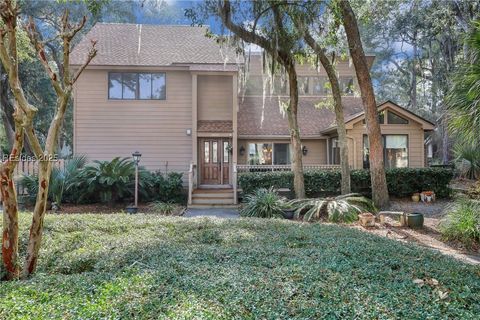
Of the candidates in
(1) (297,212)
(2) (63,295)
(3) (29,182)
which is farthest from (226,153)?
(2) (63,295)

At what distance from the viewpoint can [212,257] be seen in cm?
395

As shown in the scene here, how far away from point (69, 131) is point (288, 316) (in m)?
27.1

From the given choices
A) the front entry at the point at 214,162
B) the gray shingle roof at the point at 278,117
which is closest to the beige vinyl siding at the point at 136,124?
the front entry at the point at 214,162

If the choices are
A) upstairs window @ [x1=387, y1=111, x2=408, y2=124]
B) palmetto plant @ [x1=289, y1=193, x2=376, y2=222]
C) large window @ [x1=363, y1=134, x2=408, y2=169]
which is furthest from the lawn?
upstairs window @ [x1=387, y1=111, x2=408, y2=124]

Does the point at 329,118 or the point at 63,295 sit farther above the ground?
the point at 329,118

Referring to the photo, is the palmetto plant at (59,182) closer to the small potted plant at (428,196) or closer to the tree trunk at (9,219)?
the tree trunk at (9,219)

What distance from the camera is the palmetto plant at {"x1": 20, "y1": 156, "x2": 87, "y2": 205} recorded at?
1038cm

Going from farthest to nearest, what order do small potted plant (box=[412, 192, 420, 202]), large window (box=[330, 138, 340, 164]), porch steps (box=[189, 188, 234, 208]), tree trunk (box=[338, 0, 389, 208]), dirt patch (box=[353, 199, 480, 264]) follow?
large window (box=[330, 138, 340, 164]) < porch steps (box=[189, 188, 234, 208]) < small potted plant (box=[412, 192, 420, 202]) < tree trunk (box=[338, 0, 389, 208]) < dirt patch (box=[353, 199, 480, 264])

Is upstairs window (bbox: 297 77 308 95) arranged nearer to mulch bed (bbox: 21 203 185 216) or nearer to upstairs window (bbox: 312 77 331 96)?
upstairs window (bbox: 312 77 331 96)

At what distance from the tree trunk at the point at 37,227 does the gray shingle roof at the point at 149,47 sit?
1022cm

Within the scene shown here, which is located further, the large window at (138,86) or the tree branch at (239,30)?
the large window at (138,86)

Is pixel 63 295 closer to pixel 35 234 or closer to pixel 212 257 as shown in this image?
pixel 35 234

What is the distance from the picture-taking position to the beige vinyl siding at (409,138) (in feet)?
46.4

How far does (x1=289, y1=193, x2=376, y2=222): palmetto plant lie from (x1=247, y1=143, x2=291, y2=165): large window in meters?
5.61
